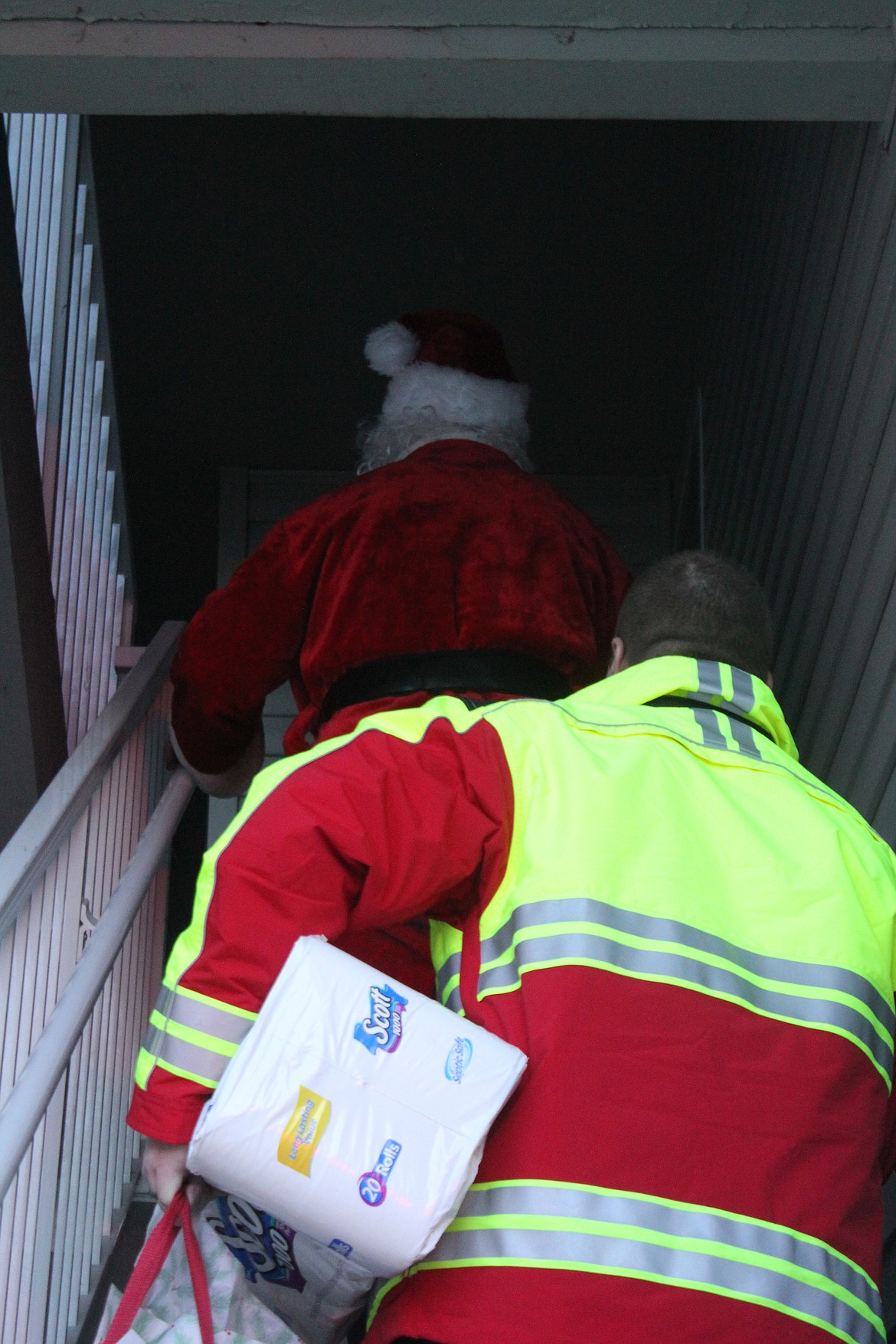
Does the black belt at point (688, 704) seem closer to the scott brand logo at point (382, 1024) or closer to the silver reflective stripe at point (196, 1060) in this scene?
the scott brand logo at point (382, 1024)

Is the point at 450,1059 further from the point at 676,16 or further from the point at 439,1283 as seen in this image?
the point at 676,16

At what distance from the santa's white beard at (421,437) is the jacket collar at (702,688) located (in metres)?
1.16

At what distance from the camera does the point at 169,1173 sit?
1.52 meters

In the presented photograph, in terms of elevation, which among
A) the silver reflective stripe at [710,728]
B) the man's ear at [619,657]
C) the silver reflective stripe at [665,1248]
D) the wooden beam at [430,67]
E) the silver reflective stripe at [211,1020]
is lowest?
the silver reflective stripe at [665,1248]

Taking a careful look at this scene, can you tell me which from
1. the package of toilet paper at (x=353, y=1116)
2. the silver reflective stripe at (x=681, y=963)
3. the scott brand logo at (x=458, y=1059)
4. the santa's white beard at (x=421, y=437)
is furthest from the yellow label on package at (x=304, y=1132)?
the santa's white beard at (x=421, y=437)

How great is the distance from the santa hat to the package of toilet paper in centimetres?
175

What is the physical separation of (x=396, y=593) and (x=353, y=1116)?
47.7 inches

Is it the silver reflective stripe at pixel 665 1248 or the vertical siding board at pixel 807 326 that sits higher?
the vertical siding board at pixel 807 326

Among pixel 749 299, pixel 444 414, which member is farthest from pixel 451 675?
pixel 749 299

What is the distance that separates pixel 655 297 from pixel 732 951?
3190mm

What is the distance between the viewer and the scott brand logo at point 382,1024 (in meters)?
1.40

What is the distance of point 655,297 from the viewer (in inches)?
170

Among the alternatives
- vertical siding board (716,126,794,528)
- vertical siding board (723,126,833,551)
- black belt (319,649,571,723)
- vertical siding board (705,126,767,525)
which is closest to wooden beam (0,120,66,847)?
black belt (319,649,571,723)

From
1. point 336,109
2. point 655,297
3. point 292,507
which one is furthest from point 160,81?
point 292,507
